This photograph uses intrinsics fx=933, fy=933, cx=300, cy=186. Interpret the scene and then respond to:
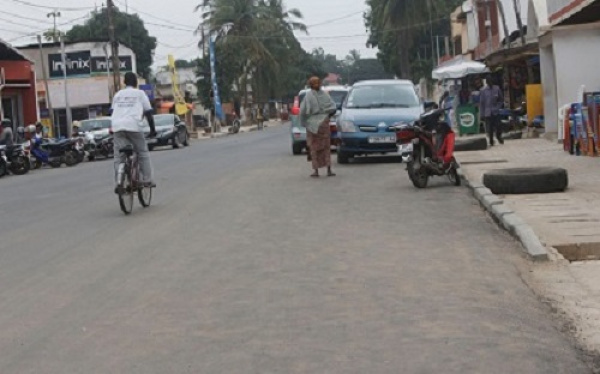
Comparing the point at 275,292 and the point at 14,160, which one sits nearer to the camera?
the point at 275,292

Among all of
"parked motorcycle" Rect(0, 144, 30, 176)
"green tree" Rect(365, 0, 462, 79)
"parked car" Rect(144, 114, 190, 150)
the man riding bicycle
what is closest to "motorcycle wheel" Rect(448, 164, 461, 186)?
the man riding bicycle

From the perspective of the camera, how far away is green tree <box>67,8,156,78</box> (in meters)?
93.6

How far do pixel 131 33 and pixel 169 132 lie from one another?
58423mm

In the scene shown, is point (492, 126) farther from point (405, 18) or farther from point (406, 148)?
point (405, 18)

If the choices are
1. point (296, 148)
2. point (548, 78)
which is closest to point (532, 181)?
point (548, 78)

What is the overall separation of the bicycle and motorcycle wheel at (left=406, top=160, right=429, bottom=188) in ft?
13.0

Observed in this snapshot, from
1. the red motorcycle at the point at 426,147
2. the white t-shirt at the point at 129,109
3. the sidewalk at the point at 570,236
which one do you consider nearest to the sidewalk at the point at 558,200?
the sidewalk at the point at 570,236

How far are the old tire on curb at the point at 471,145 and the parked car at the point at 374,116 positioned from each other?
2251 millimetres

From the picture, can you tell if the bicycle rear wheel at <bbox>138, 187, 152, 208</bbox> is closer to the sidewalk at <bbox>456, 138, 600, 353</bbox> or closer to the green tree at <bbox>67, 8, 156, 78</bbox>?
the sidewalk at <bbox>456, 138, 600, 353</bbox>

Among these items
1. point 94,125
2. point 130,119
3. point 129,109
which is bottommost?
point 130,119

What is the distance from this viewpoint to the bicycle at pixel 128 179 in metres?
12.0

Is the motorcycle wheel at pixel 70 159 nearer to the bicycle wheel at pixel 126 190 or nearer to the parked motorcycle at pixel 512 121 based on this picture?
the parked motorcycle at pixel 512 121

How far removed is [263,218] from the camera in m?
11.2

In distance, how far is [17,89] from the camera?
43.3 m
